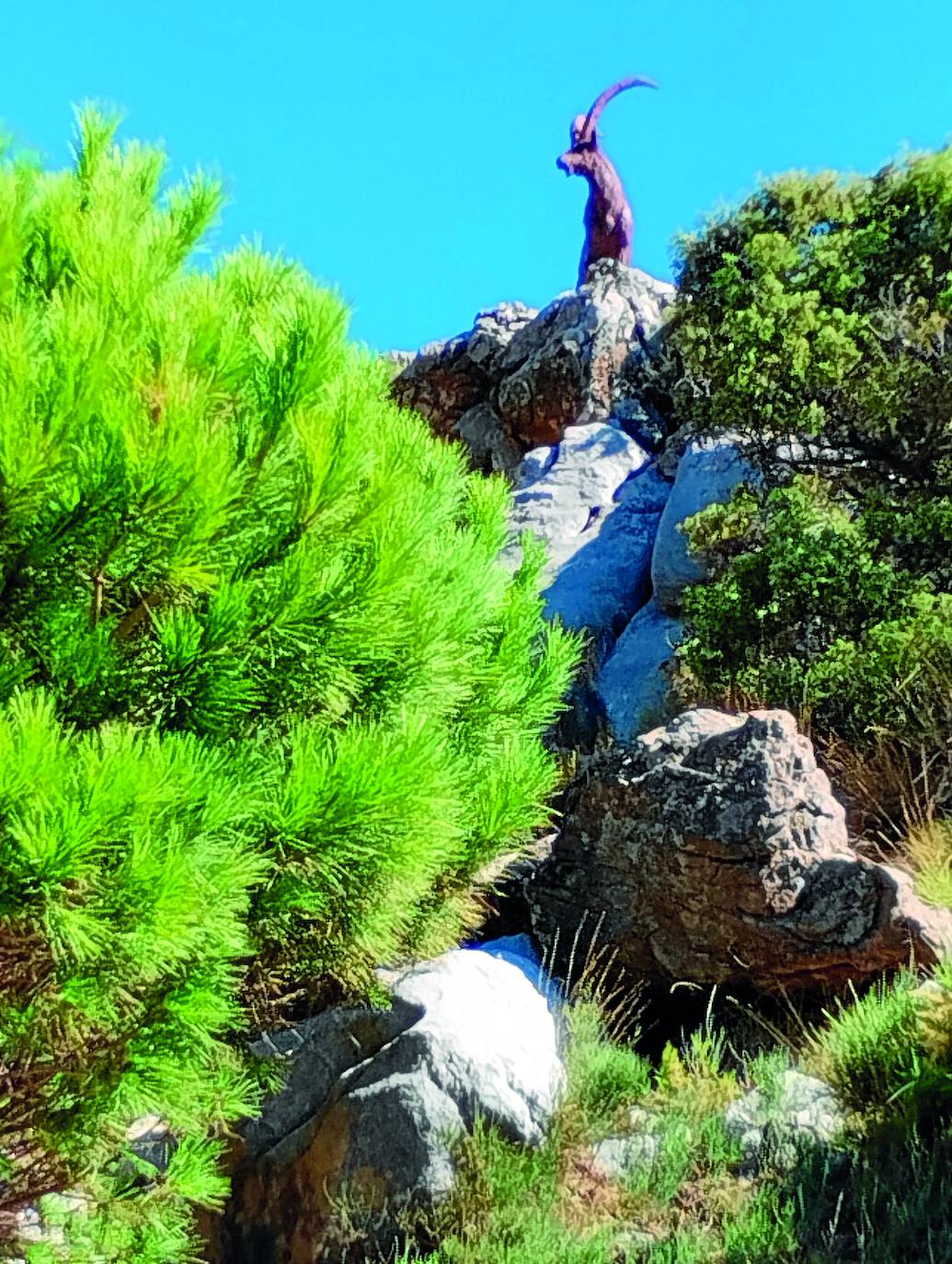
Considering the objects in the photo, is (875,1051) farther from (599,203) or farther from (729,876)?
(599,203)

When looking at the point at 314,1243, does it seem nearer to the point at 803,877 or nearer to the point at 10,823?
the point at 803,877

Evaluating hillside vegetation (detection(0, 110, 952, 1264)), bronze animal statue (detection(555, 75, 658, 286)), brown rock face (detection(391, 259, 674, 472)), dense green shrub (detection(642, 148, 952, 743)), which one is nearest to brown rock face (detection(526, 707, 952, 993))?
hillside vegetation (detection(0, 110, 952, 1264))

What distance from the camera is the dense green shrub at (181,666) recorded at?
8.66ft

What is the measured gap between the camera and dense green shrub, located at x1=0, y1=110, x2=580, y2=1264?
264cm

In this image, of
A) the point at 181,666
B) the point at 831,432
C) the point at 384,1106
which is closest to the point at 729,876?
the point at 384,1106

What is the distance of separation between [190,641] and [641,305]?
13293 millimetres

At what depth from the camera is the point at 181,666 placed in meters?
3.02

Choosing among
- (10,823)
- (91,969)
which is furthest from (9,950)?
(10,823)

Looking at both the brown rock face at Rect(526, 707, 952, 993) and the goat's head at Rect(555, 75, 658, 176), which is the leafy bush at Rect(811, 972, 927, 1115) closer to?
the brown rock face at Rect(526, 707, 952, 993)

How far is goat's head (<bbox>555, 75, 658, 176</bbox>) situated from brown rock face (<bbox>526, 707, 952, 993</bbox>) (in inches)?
573

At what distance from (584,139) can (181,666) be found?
1778cm

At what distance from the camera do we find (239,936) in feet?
10.6

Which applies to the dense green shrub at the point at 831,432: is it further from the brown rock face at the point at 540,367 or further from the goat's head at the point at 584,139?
the goat's head at the point at 584,139

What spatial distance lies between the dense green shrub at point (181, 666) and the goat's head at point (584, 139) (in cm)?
1578
